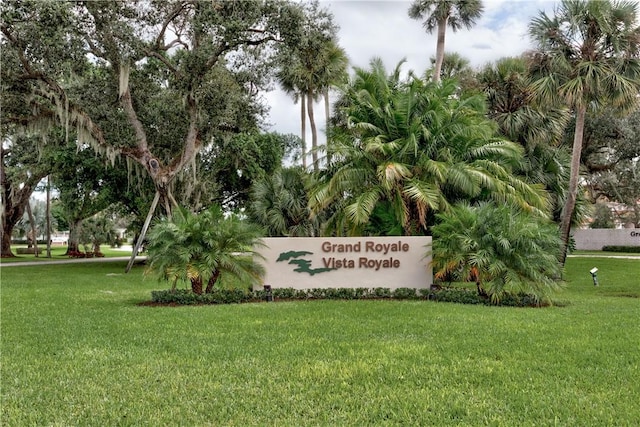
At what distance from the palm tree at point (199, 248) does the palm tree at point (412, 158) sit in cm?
344

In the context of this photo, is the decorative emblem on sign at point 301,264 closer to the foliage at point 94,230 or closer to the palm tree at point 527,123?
the palm tree at point 527,123

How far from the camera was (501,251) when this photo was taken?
10172 mm

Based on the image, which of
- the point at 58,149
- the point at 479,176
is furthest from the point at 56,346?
the point at 58,149

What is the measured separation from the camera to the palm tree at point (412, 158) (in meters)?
13.7

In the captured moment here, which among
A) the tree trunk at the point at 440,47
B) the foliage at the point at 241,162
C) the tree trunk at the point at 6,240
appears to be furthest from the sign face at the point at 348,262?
the tree trunk at the point at 6,240

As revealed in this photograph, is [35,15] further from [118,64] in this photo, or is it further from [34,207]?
[34,207]

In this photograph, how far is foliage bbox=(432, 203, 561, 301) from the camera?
1002 cm

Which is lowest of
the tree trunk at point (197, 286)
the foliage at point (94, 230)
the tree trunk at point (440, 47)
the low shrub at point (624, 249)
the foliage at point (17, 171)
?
the low shrub at point (624, 249)

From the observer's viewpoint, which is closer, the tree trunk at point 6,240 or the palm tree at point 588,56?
the palm tree at point 588,56

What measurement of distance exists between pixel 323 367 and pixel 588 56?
47.4 ft

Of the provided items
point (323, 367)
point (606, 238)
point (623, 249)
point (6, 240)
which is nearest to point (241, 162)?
point (6, 240)

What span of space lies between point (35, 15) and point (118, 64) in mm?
3676

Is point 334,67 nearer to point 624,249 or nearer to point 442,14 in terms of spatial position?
point 442,14

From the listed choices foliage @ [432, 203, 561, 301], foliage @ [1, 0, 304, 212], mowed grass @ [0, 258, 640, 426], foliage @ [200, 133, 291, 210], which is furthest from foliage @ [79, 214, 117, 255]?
foliage @ [432, 203, 561, 301]
